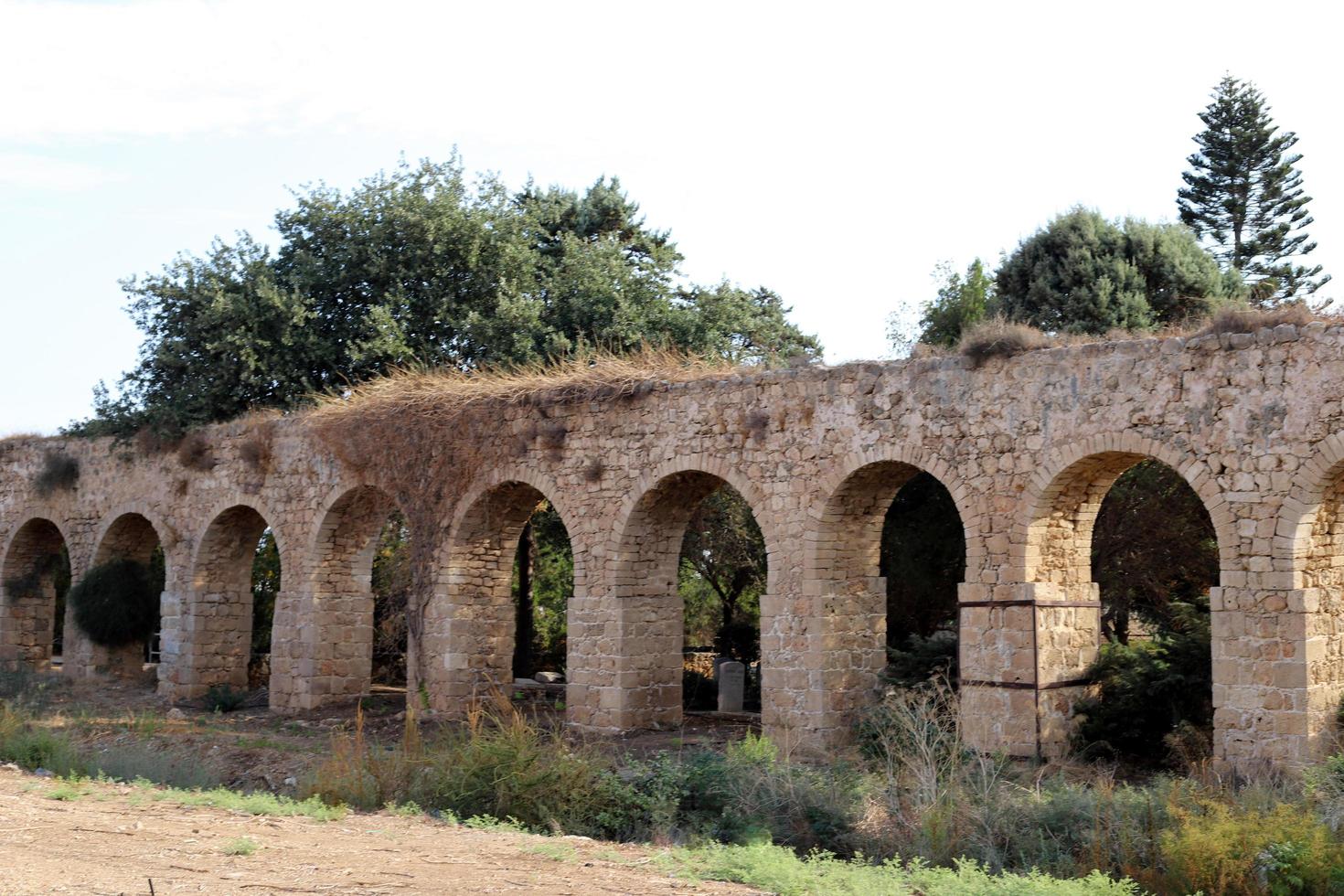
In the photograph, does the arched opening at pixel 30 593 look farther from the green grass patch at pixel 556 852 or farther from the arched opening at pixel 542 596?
the green grass patch at pixel 556 852

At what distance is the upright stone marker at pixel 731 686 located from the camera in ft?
56.6

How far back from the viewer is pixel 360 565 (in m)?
18.3

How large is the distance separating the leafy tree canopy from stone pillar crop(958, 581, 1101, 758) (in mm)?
10111

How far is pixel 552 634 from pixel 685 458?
10.3 m

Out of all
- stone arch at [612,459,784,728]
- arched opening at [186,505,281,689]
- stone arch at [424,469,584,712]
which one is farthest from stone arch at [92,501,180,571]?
stone arch at [612,459,784,728]

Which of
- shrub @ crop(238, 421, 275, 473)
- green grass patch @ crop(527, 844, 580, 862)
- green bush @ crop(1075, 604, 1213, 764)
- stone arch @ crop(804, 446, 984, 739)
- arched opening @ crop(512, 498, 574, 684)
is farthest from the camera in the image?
arched opening @ crop(512, 498, 574, 684)

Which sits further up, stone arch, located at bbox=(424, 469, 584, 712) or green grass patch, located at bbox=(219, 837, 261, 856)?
stone arch, located at bbox=(424, 469, 584, 712)

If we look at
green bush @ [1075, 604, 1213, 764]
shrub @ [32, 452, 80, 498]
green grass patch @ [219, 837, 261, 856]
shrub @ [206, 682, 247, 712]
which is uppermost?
shrub @ [32, 452, 80, 498]

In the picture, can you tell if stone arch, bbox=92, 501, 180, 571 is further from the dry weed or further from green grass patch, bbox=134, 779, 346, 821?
the dry weed

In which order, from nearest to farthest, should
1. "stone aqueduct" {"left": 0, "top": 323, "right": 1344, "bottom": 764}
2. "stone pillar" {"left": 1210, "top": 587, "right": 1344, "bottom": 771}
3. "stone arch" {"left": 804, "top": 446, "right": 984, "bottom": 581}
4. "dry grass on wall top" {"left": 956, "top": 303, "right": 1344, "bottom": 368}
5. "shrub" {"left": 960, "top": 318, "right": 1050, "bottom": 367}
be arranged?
"stone pillar" {"left": 1210, "top": 587, "right": 1344, "bottom": 771}
"stone aqueduct" {"left": 0, "top": 323, "right": 1344, "bottom": 764}
"dry grass on wall top" {"left": 956, "top": 303, "right": 1344, "bottom": 368}
"shrub" {"left": 960, "top": 318, "right": 1050, "bottom": 367}
"stone arch" {"left": 804, "top": 446, "right": 984, "bottom": 581}

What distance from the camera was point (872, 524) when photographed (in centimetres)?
1338

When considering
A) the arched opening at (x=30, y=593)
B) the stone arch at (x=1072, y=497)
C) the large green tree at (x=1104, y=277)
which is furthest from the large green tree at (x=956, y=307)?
the arched opening at (x=30, y=593)

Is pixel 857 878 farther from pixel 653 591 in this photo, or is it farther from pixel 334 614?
pixel 334 614

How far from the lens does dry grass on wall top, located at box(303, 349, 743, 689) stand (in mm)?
15086
